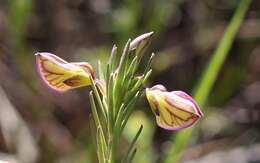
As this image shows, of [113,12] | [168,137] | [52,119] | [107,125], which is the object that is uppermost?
[107,125]

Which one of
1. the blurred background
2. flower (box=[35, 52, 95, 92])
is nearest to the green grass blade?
the blurred background

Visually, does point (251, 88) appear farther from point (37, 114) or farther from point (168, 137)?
point (37, 114)

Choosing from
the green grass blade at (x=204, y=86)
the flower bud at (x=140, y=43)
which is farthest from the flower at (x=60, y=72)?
the green grass blade at (x=204, y=86)

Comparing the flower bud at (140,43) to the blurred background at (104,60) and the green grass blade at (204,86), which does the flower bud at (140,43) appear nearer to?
the green grass blade at (204,86)

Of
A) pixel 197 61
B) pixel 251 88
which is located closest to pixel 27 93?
pixel 197 61

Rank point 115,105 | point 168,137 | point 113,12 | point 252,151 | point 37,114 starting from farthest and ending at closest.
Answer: point 113,12 → point 168,137 → point 37,114 → point 252,151 → point 115,105

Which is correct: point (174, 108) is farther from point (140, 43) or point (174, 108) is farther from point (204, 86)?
point (204, 86)
